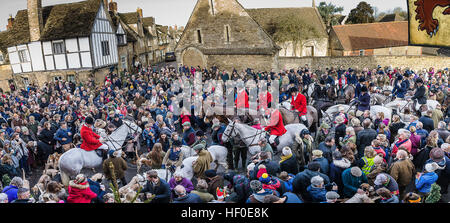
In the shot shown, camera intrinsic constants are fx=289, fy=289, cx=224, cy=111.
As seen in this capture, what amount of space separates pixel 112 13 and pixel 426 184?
29.0 meters

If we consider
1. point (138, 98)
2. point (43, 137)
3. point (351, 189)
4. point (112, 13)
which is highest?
point (112, 13)

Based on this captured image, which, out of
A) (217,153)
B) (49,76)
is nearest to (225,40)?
(49,76)

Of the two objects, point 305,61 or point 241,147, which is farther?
point 305,61

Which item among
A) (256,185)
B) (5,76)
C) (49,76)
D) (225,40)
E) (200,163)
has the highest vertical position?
(225,40)

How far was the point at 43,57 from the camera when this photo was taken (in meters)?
20.5

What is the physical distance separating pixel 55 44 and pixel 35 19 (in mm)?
1917

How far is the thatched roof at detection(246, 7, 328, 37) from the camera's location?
107 ft

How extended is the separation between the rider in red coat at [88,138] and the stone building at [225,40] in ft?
58.6

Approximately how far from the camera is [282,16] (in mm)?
32625

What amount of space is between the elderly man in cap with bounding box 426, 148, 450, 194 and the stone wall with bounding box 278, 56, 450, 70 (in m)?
19.2

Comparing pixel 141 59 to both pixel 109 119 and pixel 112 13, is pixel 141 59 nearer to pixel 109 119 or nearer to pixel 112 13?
pixel 112 13

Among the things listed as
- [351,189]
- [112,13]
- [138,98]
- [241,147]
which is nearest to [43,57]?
[112,13]

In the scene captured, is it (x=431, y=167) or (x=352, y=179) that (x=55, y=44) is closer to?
(x=352, y=179)

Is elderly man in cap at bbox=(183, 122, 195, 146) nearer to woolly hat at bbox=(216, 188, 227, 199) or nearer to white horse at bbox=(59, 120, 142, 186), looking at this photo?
white horse at bbox=(59, 120, 142, 186)
